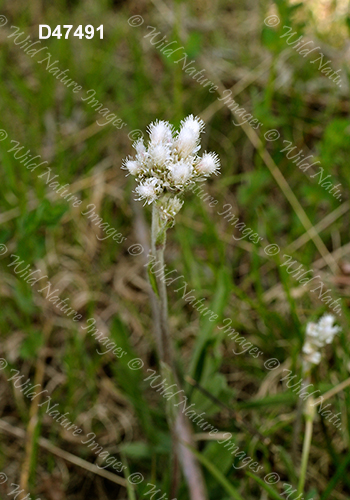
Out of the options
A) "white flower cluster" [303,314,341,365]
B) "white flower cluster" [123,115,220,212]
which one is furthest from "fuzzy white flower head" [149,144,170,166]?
"white flower cluster" [303,314,341,365]

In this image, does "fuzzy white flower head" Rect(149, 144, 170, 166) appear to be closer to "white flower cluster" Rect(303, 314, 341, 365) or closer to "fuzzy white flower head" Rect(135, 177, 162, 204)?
"fuzzy white flower head" Rect(135, 177, 162, 204)

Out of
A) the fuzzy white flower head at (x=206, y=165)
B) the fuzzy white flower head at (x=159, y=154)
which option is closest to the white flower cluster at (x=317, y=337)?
the fuzzy white flower head at (x=206, y=165)

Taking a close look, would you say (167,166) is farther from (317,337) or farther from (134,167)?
(317,337)

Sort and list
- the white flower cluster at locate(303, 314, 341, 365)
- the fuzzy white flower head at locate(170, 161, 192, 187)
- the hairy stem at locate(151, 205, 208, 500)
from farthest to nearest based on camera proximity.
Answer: the white flower cluster at locate(303, 314, 341, 365) → the hairy stem at locate(151, 205, 208, 500) → the fuzzy white flower head at locate(170, 161, 192, 187)

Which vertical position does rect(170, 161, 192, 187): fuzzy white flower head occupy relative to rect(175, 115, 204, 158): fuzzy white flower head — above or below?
below

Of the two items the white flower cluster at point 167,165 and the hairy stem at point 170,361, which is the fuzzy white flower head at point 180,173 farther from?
the hairy stem at point 170,361

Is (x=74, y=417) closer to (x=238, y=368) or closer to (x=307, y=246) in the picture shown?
(x=238, y=368)

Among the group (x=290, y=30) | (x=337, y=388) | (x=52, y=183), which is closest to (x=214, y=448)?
(x=337, y=388)
